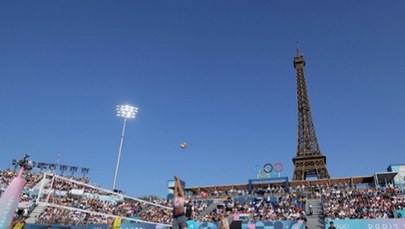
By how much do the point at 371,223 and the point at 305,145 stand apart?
47.2 metres

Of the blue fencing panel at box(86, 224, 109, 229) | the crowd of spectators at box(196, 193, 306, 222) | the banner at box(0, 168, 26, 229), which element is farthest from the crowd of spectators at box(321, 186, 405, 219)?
the banner at box(0, 168, 26, 229)

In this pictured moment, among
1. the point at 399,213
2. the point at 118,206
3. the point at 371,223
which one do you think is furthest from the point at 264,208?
the point at 118,206

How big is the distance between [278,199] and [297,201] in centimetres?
282

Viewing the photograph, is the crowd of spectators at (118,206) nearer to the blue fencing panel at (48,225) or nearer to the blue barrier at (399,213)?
the blue fencing panel at (48,225)

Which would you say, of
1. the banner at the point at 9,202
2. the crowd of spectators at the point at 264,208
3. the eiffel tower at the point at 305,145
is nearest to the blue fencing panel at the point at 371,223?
the crowd of spectators at the point at 264,208

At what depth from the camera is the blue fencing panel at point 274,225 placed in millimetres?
23047

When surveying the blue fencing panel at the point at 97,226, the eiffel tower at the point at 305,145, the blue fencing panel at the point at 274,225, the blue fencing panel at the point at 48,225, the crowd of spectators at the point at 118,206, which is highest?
the eiffel tower at the point at 305,145

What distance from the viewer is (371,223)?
21984 millimetres

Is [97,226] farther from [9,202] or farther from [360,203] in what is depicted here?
[360,203]

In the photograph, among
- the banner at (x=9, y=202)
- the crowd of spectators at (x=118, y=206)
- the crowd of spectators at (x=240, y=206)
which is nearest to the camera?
the banner at (x=9, y=202)

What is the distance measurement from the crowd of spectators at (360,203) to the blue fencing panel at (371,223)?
216 centimetres

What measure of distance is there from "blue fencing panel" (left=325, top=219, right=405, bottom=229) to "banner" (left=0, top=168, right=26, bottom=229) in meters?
19.9

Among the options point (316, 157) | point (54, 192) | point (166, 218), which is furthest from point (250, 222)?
point (316, 157)

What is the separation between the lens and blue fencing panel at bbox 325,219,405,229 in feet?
70.1
